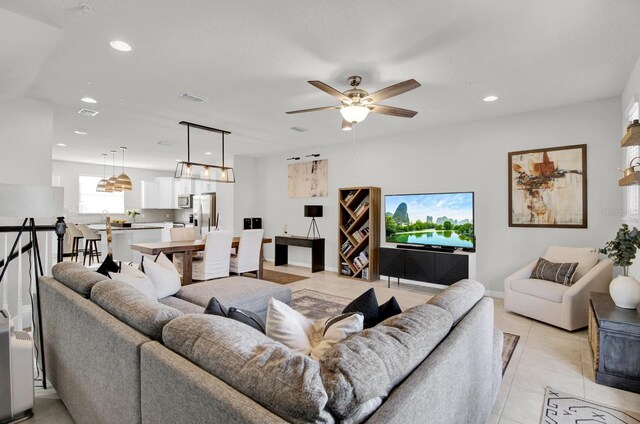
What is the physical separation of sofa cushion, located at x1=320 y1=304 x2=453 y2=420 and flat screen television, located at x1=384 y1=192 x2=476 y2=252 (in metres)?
3.79

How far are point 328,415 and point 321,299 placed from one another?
3.83 m

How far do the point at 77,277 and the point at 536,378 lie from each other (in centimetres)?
327

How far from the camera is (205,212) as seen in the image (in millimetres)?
8672

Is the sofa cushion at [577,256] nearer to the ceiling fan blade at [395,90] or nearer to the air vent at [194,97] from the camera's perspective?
the ceiling fan blade at [395,90]

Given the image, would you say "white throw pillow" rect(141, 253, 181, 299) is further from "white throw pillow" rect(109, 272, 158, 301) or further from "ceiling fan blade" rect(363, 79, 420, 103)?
"ceiling fan blade" rect(363, 79, 420, 103)

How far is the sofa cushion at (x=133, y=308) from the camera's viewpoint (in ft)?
4.48

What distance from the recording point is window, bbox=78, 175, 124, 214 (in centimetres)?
899

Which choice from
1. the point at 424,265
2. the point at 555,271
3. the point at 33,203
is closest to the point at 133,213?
the point at 33,203

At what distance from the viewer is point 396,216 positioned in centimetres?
563

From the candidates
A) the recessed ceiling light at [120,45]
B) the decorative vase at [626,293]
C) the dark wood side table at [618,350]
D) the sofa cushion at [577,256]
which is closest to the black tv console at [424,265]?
the sofa cushion at [577,256]

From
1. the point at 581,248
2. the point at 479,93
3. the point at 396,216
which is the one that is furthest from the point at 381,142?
the point at 581,248

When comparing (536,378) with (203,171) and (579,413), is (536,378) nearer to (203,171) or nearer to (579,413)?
(579,413)

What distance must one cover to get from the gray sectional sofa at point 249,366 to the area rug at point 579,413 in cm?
45

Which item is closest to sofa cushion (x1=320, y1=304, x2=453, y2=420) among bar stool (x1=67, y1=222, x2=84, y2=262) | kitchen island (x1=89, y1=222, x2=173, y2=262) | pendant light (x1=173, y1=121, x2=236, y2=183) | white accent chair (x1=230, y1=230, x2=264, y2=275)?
white accent chair (x1=230, y1=230, x2=264, y2=275)
